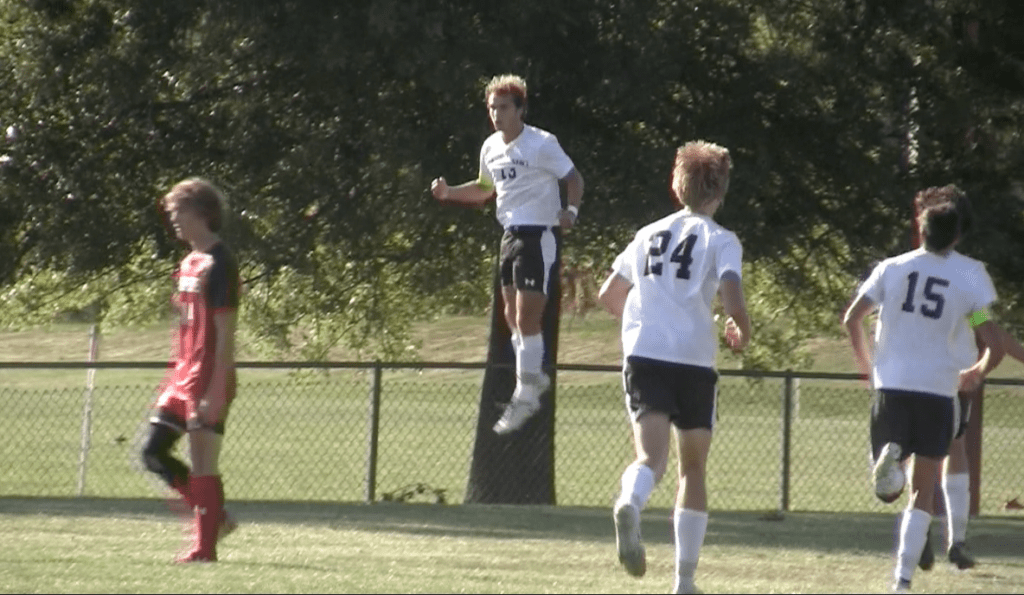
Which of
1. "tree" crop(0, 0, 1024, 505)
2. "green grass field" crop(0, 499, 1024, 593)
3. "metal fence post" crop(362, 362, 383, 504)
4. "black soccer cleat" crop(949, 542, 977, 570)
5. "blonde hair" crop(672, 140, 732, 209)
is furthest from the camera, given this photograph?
"metal fence post" crop(362, 362, 383, 504)

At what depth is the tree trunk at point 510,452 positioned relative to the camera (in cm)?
1677

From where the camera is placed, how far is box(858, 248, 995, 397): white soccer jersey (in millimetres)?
8344

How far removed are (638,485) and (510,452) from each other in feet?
29.5

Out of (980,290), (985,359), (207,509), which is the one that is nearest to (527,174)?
(207,509)

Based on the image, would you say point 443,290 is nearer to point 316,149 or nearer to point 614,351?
point 316,149

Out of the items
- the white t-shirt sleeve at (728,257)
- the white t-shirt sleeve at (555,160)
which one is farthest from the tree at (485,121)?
the white t-shirt sleeve at (728,257)

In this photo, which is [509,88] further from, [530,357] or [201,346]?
[201,346]

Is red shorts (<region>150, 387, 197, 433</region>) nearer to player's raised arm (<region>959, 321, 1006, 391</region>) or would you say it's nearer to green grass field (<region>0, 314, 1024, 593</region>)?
green grass field (<region>0, 314, 1024, 593</region>)

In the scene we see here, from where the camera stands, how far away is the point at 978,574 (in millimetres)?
10359

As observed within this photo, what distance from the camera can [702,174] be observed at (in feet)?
26.1

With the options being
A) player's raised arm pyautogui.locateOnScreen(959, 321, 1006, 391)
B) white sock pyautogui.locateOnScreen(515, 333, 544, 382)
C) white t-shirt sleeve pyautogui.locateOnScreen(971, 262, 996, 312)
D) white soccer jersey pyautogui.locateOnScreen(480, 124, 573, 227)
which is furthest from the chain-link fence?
white t-shirt sleeve pyautogui.locateOnScreen(971, 262, 996, 312)

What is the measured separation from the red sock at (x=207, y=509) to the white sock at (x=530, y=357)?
2.71 metres

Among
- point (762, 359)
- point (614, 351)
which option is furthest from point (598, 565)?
point (614, 351)

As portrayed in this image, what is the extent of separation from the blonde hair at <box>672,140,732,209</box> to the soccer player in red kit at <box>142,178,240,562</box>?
7.67ft
